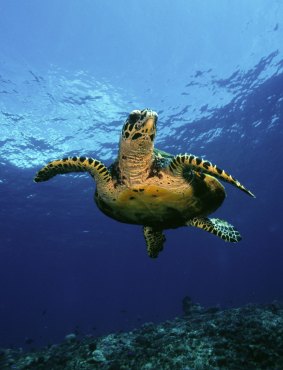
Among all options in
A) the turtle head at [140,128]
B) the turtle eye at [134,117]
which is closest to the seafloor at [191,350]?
the turtle head at [140,128]

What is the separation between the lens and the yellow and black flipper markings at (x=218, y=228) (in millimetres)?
6645

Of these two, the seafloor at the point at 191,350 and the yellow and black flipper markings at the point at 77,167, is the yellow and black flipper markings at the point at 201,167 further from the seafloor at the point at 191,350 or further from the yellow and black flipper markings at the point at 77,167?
the seafloor at the point at 191,350

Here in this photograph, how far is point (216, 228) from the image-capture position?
6.91 meters

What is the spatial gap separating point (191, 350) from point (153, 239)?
8.09 ft

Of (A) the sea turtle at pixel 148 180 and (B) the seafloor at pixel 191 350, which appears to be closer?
(A) the sea turtle at pixel 148 180

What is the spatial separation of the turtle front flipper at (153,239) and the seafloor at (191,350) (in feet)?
6.73

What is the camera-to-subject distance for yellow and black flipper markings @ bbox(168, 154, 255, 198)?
439 centimetres

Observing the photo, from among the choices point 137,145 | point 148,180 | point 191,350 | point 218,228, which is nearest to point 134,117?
point 137,145

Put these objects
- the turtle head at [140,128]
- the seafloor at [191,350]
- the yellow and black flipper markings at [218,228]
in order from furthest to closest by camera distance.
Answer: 1. the yellow and black flipper markings at [218,228]
2. the seafloor at [191,350]
3. the turtle head at [140,128]

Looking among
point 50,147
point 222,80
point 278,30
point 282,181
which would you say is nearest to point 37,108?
point 50,147

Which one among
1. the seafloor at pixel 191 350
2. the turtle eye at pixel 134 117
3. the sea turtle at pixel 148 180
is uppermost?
the turtle eye at pixel 134 117

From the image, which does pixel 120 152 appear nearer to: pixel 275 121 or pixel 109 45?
pixel 109 45

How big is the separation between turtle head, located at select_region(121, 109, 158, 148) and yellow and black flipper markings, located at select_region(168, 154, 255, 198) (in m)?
0.53

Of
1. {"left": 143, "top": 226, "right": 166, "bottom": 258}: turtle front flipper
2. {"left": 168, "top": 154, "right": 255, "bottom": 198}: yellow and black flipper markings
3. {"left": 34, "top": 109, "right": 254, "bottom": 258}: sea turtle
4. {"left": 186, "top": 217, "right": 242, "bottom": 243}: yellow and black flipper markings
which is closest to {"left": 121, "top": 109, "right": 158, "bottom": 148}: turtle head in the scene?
{"left": 34, "top": 109, "right": 254, "bottom": 258}: sea turtle
